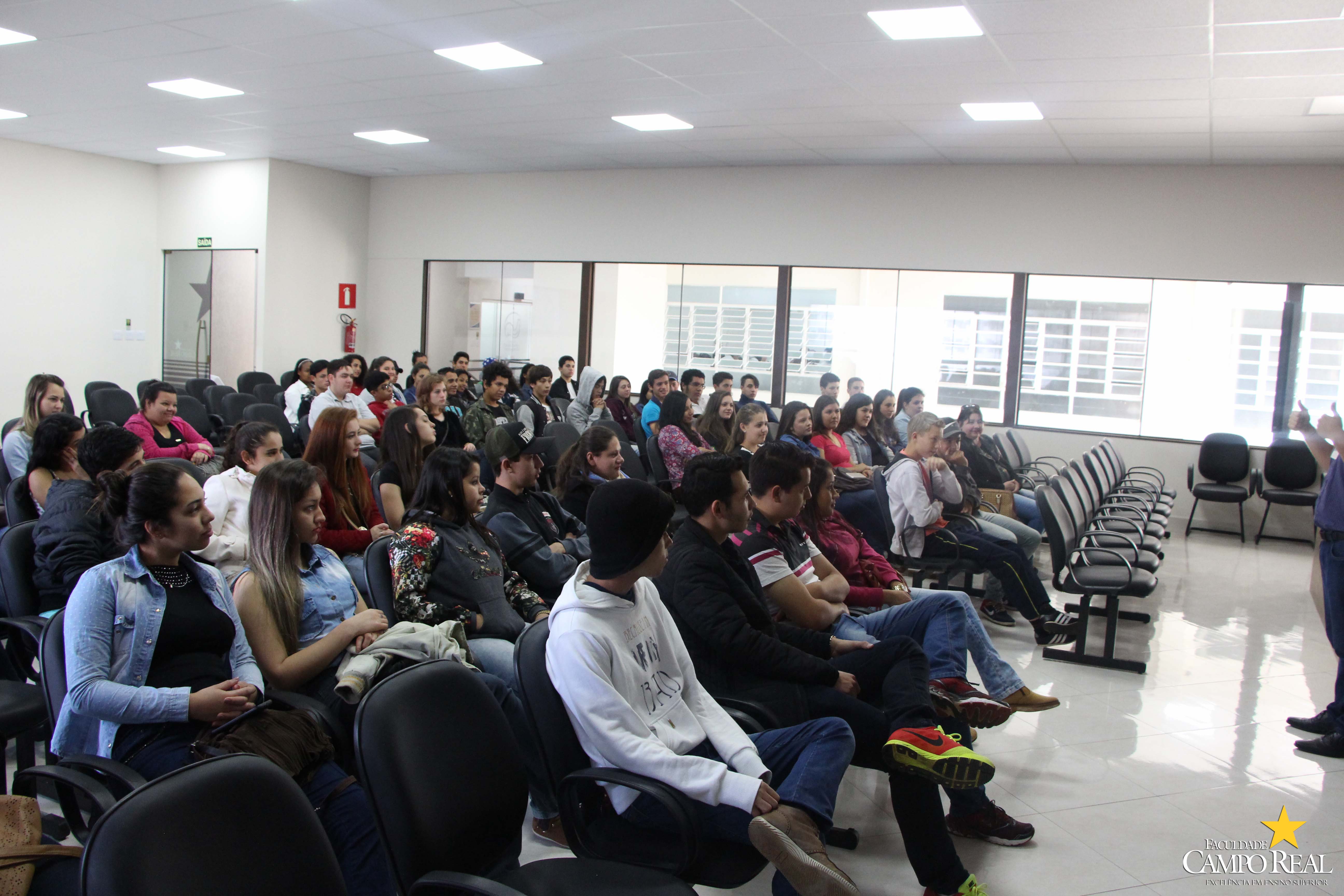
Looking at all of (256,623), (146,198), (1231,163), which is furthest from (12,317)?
(1231,163)

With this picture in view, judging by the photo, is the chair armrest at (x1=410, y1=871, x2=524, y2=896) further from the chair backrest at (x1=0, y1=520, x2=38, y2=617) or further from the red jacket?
the red jacket

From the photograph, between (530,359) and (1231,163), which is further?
(530,359)

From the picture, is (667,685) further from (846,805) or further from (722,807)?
(846,805)

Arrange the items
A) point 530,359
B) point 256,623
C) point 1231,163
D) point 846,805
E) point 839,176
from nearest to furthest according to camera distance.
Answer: point 256,623 → point 846,805 → point 1231,163 → point 839,176 → point 530,359


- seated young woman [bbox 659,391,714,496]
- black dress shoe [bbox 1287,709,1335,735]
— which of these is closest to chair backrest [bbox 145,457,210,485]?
seated young woman [bbox 659,391,714,496]

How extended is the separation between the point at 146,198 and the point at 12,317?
96.1 inches

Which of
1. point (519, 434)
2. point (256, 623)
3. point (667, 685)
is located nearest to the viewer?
point (667, 685)

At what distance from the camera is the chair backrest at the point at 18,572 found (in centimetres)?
283

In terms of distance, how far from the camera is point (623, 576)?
6.75 ft

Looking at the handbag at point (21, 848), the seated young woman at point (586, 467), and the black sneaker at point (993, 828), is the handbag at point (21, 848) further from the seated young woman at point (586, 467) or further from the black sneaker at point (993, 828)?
the seated young woman at point (586, 467)

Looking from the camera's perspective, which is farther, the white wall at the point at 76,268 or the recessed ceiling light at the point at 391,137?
the white wall at the point at 76,268

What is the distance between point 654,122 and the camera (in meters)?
8.28

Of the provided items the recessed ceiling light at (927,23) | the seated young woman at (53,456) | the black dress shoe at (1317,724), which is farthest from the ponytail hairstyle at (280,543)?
the recessed ceiling light at (927,23)

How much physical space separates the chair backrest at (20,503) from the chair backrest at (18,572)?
1.96 feet
